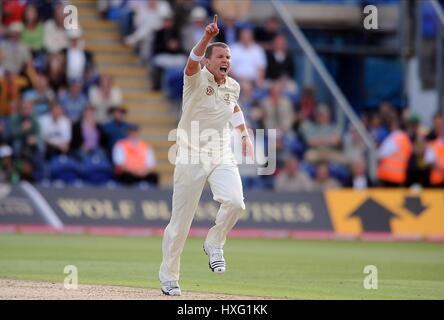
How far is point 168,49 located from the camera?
25562 mm

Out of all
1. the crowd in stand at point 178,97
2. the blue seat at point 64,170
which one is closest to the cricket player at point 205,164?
the crowd in stand at point 178,97

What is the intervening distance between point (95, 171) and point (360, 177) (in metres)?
5.09

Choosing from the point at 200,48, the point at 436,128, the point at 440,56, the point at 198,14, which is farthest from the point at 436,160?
the point at 200,48

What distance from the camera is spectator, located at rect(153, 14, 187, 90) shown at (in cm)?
2553

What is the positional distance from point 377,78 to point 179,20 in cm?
577

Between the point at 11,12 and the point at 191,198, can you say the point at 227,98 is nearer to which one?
the point at 191,198

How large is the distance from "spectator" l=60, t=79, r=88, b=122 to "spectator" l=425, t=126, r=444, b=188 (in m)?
6.84

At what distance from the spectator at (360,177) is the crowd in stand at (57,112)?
12.6 feet

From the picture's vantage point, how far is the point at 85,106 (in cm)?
2384

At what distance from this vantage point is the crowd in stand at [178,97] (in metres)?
23.3

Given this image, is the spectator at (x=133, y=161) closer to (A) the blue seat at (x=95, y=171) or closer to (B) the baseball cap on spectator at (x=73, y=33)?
(A) the blue seat at (x=95, y=171)

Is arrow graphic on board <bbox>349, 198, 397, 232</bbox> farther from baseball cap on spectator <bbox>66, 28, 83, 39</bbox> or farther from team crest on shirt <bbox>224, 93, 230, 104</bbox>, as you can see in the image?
team crest on shirt <bbox>224, 93, 230, 104</bbox>
